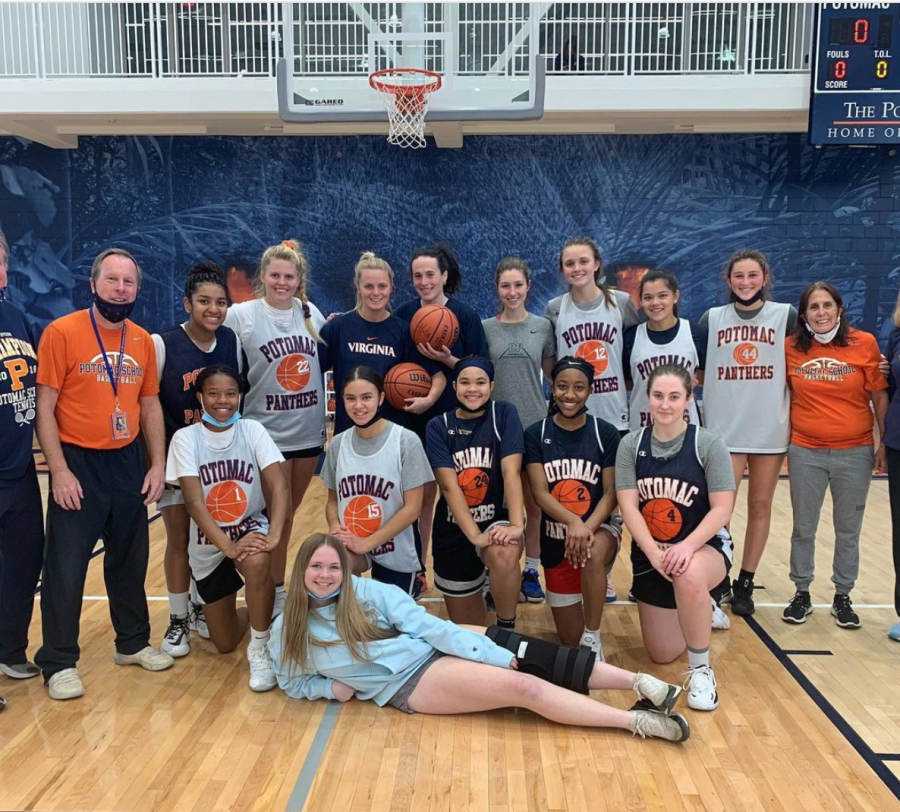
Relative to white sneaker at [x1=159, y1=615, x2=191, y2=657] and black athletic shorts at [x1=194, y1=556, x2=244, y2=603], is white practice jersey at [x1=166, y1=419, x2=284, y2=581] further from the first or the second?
white sneaker at [x1=159, y1=615, x2=191, y2=657]

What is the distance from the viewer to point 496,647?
8.95 ft

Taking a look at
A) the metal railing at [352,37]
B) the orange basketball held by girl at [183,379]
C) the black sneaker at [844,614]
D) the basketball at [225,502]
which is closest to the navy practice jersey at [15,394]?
the orange basketball held by girl at [183,379]

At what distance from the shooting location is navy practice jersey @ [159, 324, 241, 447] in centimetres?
335

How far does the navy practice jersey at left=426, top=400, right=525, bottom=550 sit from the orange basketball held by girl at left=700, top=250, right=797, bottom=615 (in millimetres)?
1053

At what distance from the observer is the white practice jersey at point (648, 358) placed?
12.1 feet

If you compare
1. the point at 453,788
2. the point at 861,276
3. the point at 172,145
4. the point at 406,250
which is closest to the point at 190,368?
the point at 453,788

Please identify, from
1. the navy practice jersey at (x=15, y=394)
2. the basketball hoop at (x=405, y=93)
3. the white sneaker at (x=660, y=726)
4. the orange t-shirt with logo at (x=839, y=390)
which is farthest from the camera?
the basketball hoop at (x=405, y=93)

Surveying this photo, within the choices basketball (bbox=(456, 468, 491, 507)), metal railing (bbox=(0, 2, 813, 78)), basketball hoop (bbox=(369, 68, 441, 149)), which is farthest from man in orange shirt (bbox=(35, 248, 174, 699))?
→ metal railing (bbox=(0, 2, 813, 78))

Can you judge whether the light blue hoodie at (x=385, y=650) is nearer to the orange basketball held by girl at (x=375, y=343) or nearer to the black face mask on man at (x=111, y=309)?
the orange basketball held by girl at (x=375, y=343)

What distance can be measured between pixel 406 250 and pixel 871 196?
528 cm

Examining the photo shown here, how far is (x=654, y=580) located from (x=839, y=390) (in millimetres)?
1241

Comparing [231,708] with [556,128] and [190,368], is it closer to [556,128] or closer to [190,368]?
[190,368]

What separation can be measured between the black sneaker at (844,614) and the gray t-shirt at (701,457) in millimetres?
1167

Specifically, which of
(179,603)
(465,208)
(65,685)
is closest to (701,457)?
(179,603)
